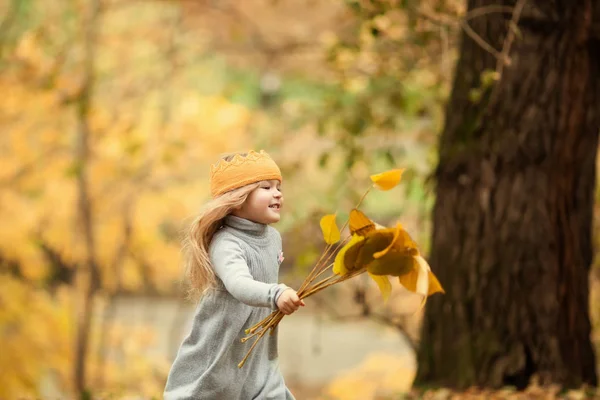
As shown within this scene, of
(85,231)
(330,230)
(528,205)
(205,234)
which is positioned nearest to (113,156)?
(85,231)

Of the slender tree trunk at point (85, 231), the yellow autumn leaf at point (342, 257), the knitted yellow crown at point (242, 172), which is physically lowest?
the slender tree trunk at point (85, 231)

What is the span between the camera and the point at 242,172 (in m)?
Result: 2.82

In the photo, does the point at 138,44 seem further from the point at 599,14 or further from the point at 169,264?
the point at 599,14

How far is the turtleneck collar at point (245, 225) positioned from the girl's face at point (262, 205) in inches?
0.6

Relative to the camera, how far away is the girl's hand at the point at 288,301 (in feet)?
7.89

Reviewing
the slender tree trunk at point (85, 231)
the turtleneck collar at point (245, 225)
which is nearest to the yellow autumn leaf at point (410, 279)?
the turtleneck collar at point (245, 225)

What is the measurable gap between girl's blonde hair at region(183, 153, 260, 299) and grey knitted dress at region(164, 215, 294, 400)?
0.12 ft

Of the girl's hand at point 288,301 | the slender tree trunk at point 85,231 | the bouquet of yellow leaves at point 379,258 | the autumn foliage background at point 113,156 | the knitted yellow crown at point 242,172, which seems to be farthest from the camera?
the slender tree trunk at point 85,231

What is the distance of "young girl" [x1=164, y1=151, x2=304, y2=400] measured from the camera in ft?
9.07

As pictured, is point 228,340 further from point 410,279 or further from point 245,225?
point 410,279

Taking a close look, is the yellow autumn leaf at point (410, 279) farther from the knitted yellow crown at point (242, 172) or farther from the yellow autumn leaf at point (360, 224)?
the knitted yellow crown at point (242, 172)

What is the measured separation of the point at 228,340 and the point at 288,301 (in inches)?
17.6

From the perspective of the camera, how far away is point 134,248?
44.6 ft

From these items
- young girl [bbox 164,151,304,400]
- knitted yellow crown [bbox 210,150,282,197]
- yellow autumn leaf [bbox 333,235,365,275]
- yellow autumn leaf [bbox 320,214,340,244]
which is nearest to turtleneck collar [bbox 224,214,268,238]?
young girl [bbox 164,151,304,400]
